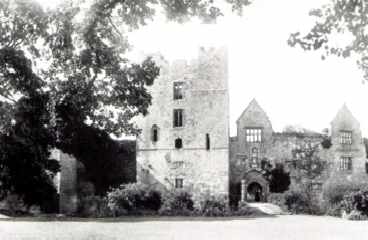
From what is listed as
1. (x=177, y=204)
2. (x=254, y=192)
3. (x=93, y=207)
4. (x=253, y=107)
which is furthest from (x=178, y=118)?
(x=254, y=192)

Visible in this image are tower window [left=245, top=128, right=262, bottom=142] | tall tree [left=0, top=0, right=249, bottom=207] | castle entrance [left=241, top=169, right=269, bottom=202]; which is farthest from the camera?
tower window [left=245, top=128, right=262, bottom=142]

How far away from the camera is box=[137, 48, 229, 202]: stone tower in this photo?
112ft

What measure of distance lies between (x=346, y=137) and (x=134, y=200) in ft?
66.5

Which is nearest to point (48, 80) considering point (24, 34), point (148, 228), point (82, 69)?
point (82, 69)

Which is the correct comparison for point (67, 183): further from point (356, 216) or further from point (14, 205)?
point (356, 216)

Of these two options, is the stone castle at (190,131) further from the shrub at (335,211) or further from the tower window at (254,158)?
the shrub at (335,211)

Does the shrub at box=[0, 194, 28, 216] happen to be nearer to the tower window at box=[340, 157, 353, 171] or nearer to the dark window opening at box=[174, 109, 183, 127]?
the dark window opening at box=[174, 109, 183, 127]

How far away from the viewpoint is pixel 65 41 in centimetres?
1223

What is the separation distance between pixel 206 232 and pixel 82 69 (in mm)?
8055

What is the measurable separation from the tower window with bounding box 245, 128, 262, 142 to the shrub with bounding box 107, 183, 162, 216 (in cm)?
1166

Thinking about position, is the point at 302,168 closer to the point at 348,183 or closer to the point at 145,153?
the point at 348,183

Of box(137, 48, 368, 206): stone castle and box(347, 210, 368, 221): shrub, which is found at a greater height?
box(137, 48, 368, 206): stone castle

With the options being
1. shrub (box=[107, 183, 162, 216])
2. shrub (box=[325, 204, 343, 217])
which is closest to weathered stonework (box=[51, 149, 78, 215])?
shrub (box=[107, 183, 162, 216])

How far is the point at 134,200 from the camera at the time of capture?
30.1 metres
